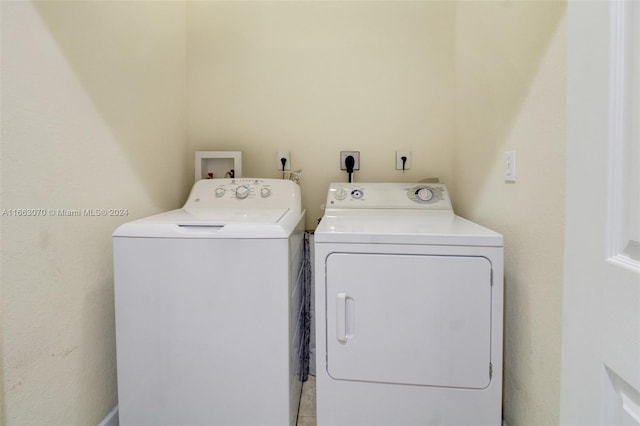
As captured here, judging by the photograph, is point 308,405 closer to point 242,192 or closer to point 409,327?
point 409,327

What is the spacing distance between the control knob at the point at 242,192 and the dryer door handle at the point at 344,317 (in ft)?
2.59

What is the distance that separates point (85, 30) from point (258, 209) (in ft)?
3.08

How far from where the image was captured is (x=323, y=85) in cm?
176

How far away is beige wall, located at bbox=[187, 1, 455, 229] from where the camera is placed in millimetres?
1722

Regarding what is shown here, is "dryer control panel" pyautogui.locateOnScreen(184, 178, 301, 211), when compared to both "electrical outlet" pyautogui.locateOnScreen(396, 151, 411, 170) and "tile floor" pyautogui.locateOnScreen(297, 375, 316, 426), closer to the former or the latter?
"electrical outlet" pyautogui.locateOnScreen(396, 151, 411, 170)

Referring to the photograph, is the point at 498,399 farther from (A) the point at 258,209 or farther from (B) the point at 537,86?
(A) the point at 258,209

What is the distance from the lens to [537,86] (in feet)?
3.22

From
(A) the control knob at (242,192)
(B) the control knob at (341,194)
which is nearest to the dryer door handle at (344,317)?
(B) the control knob at (341,194)

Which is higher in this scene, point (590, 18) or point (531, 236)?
point (590, 18)

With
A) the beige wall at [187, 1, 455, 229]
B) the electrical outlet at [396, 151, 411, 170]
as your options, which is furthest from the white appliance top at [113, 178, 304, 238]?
the electrical outlet at [396, 151, 411, 170]

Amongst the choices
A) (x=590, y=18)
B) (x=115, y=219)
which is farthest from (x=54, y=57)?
(x=590, y=18)

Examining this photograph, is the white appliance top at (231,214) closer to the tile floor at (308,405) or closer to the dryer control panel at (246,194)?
the dryer control panel at (246,194)

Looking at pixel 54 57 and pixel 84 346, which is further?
pixel 84 346

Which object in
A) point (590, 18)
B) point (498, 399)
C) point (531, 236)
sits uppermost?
point (590, 18)
